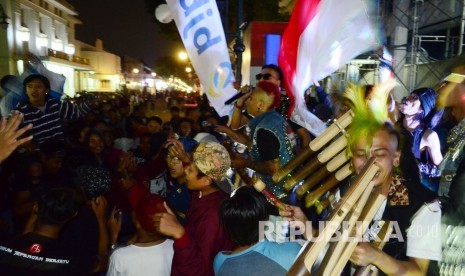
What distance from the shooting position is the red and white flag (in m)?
2.77

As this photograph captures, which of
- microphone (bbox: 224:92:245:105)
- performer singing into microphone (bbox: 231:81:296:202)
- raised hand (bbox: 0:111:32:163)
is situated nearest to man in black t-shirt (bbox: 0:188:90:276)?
raised hand (bbox: 0:111:32:163)

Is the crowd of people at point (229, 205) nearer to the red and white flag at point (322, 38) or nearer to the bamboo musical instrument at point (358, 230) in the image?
the bamboo musical instrument at point (358, 230)

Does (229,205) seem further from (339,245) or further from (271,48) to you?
(271,48)

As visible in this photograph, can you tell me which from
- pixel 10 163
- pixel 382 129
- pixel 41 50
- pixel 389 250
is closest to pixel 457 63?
pixel 382 129

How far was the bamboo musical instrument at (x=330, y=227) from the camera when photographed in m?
1.38

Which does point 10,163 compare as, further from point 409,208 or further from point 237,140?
point 409,208

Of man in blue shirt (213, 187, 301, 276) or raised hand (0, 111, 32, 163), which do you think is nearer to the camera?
man in blue shirt (213, 187, 301, 276)

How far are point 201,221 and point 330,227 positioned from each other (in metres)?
1.49

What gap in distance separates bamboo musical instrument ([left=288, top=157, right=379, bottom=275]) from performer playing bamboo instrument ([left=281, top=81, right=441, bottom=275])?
0.87ft

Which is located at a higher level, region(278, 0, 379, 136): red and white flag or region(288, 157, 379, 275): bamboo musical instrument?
region(278, 0, 379, 136): red and white flag

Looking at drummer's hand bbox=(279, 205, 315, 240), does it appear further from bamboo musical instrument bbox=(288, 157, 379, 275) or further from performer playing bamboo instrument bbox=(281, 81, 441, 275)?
bamboo musical instrument bbox=(288, 157, 379, 275)

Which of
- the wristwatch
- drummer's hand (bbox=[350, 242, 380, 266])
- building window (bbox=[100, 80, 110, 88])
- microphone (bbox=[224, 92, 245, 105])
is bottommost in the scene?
the wristwatch

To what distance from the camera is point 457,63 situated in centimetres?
268

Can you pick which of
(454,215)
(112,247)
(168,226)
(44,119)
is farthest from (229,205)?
(44,119)
